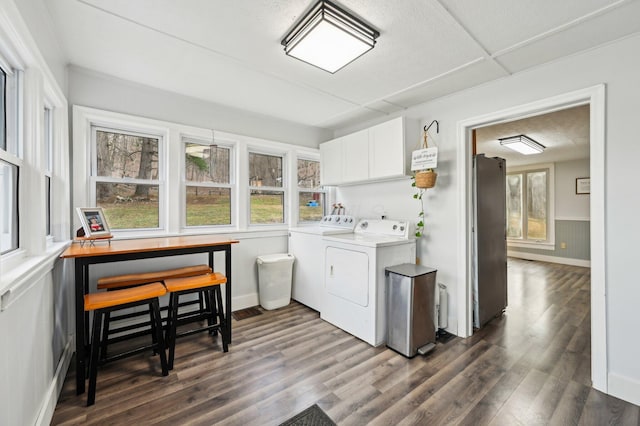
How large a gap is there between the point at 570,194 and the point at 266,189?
22.4 feet

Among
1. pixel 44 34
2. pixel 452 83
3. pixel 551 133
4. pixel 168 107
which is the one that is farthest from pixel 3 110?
pixel 551 133

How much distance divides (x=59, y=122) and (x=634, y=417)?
448 cm

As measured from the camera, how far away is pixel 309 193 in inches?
163

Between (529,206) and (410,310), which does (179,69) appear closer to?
(410,310)

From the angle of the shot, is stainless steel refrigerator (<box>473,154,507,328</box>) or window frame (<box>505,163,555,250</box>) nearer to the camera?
stainless steel refrigerator (<box>473,154,507,328</box>)

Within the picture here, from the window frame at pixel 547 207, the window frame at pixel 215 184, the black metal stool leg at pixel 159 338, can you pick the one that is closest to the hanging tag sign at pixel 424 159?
the window frame at pixel 215 184

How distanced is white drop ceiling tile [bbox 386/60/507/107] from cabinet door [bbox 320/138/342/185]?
37.5 inches

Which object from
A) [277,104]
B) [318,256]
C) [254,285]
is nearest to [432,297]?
[318,256]

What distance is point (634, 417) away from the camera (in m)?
1.68

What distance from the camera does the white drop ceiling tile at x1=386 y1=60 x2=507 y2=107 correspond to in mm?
2287

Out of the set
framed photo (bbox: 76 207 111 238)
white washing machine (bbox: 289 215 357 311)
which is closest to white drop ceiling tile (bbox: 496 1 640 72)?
white washing machine (bbox: 289 215 357 311)

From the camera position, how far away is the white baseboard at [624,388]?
70.9 inches

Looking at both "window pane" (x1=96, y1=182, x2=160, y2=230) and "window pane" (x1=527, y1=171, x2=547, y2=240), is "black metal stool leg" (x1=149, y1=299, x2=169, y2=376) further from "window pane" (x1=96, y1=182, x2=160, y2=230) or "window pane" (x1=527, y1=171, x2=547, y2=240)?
"window pane" (x1=527, y1=171, x2=547, y2=240)

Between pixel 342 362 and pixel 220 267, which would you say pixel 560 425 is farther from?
pixel 220 267
